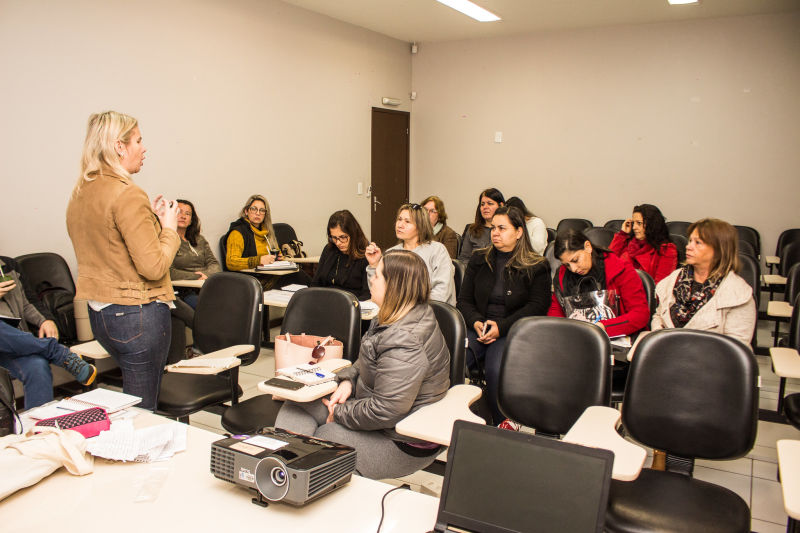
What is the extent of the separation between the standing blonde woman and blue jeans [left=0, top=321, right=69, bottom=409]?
86cm

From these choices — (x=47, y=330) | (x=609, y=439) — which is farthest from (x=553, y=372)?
(x=47, y=330)

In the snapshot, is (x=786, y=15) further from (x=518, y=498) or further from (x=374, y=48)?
(x=518, y=498)

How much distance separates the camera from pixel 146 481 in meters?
1.61

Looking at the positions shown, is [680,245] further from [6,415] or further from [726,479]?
[6,415]

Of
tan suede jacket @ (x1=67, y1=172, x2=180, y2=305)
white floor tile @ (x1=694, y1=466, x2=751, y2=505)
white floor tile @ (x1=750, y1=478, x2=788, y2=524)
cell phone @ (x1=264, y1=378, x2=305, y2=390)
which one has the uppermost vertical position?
tan suede jacket @ (x1=67, y1=172, x2=180, y2=305)

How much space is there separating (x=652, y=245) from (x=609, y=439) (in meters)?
3.24

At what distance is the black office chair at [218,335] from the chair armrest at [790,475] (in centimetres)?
221

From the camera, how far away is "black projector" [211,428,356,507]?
1.43 m

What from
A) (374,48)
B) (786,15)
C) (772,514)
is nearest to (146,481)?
(772,514)

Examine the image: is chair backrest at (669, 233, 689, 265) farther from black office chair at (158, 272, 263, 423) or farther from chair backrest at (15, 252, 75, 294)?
chair backrest at (15, 252, 75, 294)

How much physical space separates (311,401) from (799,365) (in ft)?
7.04

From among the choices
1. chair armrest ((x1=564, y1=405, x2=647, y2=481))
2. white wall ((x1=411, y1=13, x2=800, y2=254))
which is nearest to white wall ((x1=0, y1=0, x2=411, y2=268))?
white wall ((x1=411, y1=13, x2=800, y2=254))

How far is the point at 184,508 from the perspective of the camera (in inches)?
58.2

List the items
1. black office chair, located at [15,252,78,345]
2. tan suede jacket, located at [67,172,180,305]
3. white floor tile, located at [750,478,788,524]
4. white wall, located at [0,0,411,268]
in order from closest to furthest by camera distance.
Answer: tan suede jacket, located at [67,172,180,305] → white floor tile, located at [750,478,788,524] → black office chair, located at [15,252,78,345] → white wall, located at [0,0,411,268]
